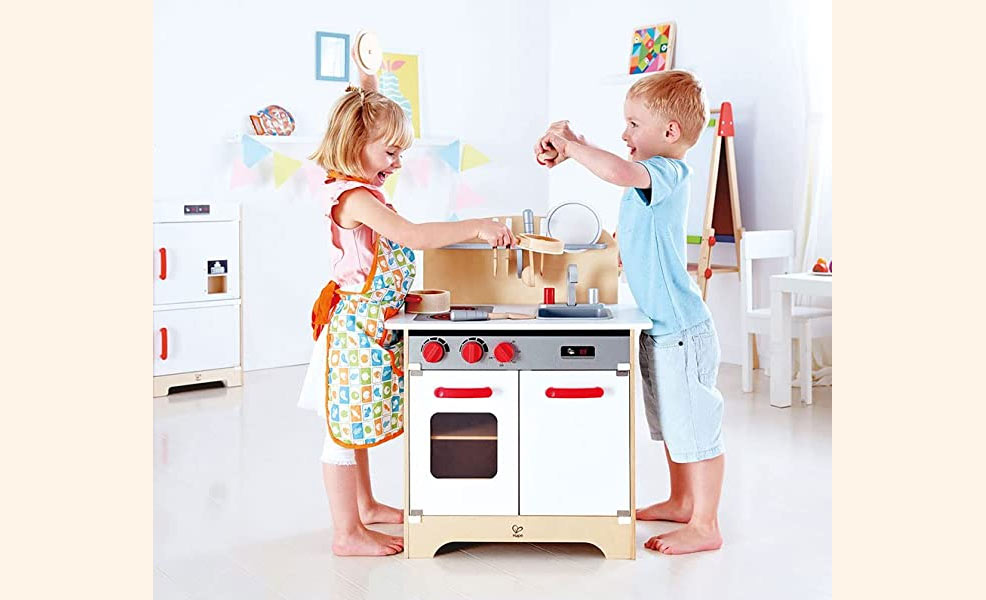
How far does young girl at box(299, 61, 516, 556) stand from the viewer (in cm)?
266

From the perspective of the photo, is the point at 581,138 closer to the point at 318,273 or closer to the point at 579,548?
the point at 579,548

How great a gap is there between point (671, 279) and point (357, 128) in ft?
2.85

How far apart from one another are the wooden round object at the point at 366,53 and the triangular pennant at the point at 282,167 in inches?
103

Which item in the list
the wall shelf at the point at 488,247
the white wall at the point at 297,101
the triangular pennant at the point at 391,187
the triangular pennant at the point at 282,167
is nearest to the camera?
the wall shelf at the point at 488,247

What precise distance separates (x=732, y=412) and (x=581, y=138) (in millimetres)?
1952

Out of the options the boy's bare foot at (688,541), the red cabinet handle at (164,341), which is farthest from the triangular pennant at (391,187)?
the boy's bare foot at (688,541)

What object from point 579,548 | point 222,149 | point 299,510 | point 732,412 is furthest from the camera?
point 222,149

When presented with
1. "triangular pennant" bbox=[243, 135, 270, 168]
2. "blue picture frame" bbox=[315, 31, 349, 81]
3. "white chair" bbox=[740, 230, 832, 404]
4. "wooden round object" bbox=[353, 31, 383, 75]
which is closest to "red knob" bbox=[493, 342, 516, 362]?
"wooden round object" bbox=[353, 31, 383, 75]

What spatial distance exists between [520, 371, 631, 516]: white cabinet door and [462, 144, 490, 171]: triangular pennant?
148 inches

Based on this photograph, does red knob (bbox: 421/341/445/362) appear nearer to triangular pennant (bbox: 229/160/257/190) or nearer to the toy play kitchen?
the toy play kitchen

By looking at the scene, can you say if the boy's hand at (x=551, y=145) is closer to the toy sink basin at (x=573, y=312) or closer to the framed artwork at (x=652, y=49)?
the toy sink basin at (x=573, y=312)

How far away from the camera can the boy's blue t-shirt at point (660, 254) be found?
2.73 meters

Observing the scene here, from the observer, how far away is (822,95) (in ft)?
16.7

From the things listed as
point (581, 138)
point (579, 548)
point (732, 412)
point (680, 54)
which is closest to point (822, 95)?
point (680, 54)
